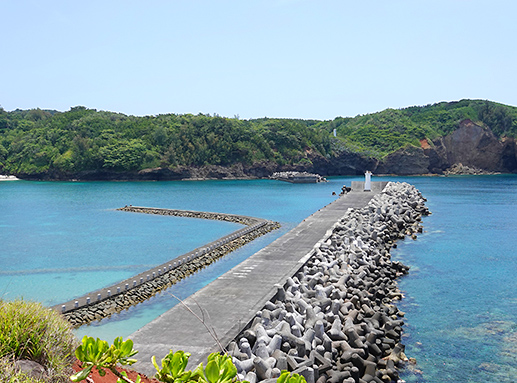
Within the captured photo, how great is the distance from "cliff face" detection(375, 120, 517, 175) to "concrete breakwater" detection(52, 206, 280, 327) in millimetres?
96395

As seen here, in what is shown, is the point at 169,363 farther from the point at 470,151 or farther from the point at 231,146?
the point at 470,151

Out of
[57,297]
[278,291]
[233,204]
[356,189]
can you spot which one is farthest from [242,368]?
[356,189]

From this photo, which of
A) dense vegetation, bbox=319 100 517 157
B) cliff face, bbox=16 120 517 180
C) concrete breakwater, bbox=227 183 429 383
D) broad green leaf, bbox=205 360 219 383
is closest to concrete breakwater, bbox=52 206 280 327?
concrete breakwater, bbox=227 183 429 383

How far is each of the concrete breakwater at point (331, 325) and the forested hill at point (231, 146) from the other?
8204 cm

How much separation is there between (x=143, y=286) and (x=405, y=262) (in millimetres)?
11864

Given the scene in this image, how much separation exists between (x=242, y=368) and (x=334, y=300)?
4622 millimetres

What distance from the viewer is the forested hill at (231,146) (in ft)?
313

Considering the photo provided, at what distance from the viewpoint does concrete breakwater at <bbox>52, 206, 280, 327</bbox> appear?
1365 centimetres

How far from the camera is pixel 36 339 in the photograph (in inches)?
221

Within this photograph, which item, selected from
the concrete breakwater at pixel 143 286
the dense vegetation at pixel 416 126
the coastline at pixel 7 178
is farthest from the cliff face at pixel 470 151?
the concrete breakwater at pixel 143 286

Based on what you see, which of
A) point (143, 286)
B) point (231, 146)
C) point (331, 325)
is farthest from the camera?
point (231, 146)

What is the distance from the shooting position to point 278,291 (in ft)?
38.8

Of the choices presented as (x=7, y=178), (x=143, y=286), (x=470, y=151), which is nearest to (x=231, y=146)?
(x=7, y=178)

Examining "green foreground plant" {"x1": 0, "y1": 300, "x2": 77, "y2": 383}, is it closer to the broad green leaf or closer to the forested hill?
the broad green leaf
